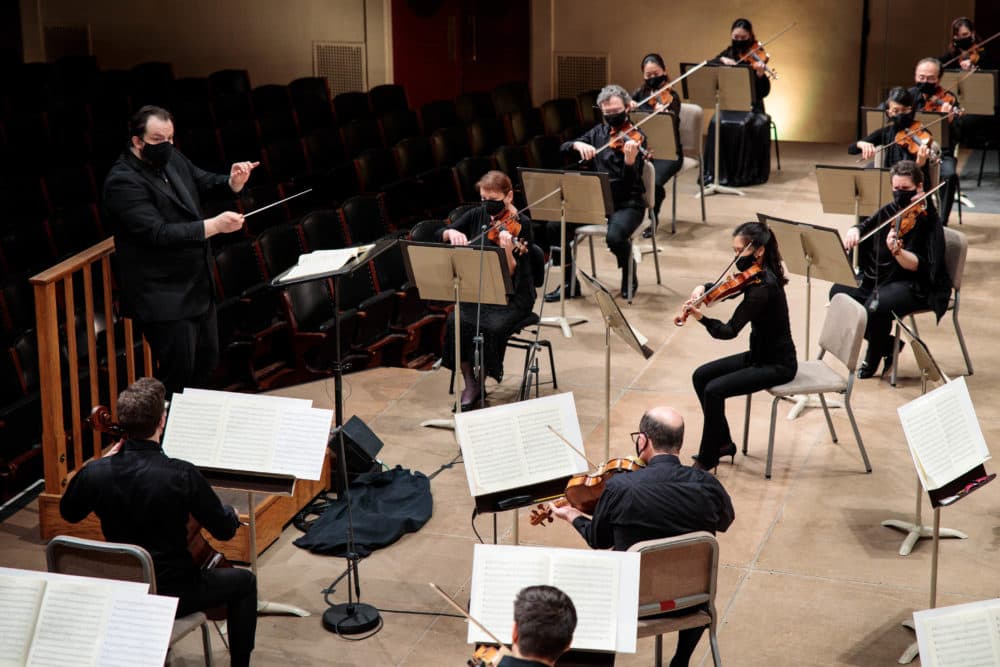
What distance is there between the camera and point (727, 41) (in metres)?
13.1

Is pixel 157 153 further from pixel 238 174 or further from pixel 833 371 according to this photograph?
pixel 833 371


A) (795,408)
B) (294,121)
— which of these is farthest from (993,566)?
(294,121)

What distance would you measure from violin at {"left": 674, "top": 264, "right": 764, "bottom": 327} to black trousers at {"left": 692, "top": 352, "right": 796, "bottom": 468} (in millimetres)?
323

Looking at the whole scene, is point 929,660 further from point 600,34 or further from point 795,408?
point 600,34

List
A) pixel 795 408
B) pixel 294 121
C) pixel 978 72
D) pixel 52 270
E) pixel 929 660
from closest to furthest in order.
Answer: pixel 929 660
pixel 52 270
pixel 795 408
pixel 978 72
pixel 294 121

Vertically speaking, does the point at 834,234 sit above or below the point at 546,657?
above

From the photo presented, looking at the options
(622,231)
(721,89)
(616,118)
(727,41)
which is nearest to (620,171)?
(616,118)

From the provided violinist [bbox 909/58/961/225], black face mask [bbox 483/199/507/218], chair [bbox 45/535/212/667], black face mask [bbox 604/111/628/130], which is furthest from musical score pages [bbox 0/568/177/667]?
violinist [bbox 909/58/961/225]

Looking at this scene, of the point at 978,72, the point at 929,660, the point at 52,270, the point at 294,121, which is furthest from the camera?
the point at 294,121

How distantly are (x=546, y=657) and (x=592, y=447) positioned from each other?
3322 mm

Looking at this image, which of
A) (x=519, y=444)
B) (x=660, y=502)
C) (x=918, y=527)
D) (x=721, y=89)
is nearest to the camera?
(x=660, y=502)

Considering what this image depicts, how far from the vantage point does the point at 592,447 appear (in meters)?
6.20

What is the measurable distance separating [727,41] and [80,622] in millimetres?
11103

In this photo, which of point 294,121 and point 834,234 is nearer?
point 834,234
